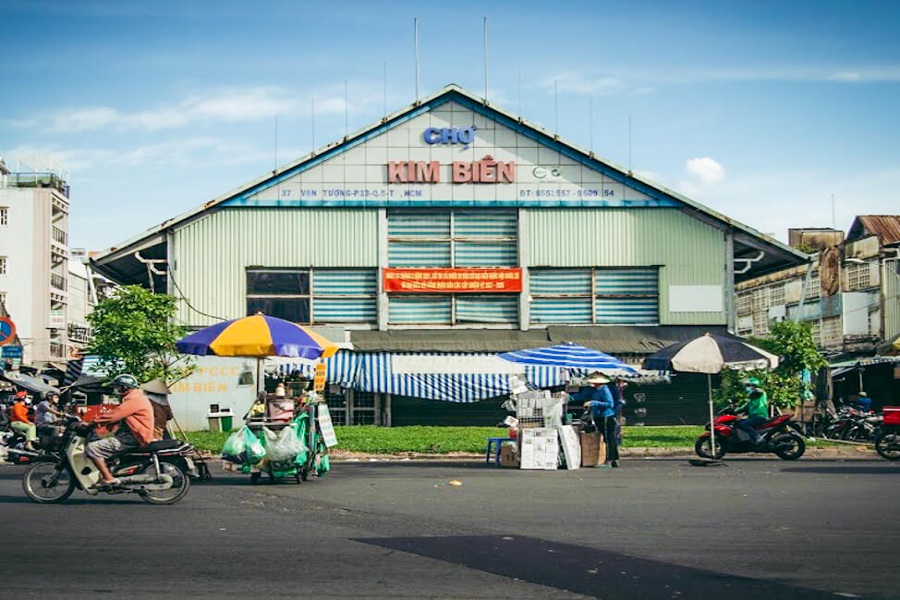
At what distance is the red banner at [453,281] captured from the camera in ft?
109

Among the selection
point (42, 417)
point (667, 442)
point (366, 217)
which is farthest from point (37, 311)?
point (667, 442)

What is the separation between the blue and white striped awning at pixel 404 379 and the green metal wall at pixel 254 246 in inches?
112

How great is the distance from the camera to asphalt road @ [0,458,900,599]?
26.8 feet

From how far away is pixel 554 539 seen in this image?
34.1 feet

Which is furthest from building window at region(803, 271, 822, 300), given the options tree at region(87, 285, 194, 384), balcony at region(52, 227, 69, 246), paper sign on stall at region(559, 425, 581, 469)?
balcony at region(52, 227, 69, 246)

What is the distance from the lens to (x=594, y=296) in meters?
33.7

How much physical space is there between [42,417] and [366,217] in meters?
11.9

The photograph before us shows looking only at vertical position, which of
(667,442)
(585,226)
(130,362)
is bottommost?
(667,442)

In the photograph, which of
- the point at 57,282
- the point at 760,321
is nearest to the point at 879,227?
the point at 760,321

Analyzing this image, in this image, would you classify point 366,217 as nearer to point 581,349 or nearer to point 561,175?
point 561,175

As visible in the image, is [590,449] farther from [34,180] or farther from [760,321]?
[34,180]

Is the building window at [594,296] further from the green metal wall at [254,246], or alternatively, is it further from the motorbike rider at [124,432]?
the motorbike rider at [124,432]

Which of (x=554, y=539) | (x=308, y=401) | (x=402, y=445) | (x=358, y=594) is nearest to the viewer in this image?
(x=358, y=594)

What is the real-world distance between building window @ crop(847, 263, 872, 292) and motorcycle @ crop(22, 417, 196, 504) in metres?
49.7
